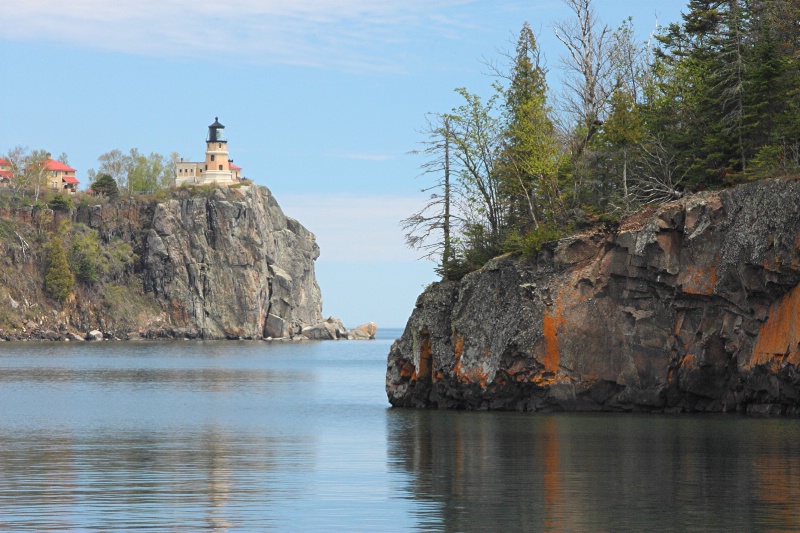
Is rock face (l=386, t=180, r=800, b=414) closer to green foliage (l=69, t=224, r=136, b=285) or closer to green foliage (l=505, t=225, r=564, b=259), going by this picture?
green foliage (l=505, t=225, r=564, b=259)

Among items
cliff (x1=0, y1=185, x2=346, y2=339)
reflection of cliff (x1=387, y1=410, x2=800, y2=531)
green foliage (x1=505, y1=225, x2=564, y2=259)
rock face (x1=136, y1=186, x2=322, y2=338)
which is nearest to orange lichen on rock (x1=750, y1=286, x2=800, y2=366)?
A: reflection of cliff (x1=387, y1=410, x2=800, y2=531)

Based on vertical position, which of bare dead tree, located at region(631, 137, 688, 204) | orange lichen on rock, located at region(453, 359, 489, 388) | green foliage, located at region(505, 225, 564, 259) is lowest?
orange lichen on rock, located at region(453, 359, 489, 388)

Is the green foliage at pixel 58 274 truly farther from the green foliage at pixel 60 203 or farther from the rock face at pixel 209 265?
the rock face at pixel 209 265

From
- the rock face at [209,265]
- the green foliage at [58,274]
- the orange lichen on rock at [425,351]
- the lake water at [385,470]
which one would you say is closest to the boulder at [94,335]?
the green foliage at [58,274]

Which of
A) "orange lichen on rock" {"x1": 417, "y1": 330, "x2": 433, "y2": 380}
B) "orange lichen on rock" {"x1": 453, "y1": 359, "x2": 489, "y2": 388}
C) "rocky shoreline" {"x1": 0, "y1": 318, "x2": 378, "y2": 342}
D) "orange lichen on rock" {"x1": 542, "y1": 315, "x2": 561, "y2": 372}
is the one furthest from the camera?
"rocky shoreline" {"x1": 0, "y1": 318, "x2": 378, "y2": 342}

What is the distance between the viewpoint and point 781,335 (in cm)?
3406

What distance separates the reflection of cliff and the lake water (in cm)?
5

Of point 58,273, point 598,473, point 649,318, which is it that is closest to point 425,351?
point 649,318

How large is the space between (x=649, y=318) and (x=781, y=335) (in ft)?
16.3

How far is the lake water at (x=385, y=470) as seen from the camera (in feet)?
55.9

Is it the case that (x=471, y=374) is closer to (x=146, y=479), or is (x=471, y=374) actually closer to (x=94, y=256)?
(x=146, y=479)

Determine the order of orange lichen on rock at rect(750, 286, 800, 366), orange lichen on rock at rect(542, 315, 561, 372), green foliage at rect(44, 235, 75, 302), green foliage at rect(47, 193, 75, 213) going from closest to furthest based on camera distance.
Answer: orange lichen on rock at rect(750, 286, 800, 366), orange lichen on rock at rect(542, 315, 561, 372), green foliage at rect(44, 235, 75, 302), green foliage at rect(47, 193, 75, 213)

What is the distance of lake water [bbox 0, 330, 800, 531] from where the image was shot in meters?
17.0

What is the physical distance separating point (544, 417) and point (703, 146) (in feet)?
42.1
